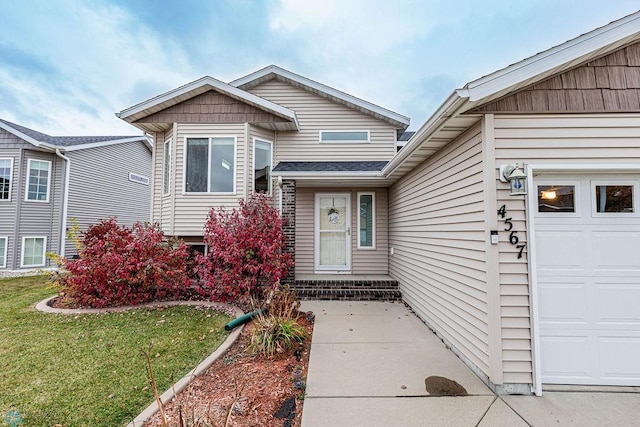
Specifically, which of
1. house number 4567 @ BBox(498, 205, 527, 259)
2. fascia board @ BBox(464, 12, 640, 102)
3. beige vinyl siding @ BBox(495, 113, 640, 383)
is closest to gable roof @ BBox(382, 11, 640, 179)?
fascia board @ BBox(464, 12, 640, 102)

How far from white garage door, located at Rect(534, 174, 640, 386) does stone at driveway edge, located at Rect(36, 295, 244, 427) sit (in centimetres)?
368

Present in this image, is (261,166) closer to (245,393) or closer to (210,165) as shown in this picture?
(210,165)

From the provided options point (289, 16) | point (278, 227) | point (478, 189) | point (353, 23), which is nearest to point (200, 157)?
point (278, 227)

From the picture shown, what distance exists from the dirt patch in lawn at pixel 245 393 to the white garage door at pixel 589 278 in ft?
8.81

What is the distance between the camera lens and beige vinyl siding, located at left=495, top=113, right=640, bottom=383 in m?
2.88

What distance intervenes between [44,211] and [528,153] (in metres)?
14.6

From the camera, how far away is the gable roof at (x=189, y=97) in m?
6.93

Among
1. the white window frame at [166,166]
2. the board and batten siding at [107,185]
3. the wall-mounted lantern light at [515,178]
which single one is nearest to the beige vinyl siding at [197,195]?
the white window frame at [166,166]

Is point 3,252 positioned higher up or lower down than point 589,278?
lower down

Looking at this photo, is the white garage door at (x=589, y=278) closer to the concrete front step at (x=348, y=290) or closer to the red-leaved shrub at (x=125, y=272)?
the concrete front step at (x=348, y=290)

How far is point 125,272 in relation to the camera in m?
5.42

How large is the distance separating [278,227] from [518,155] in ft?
14.2

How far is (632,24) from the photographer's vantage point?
286cm

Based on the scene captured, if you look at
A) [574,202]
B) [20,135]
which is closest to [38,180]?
[20,135]
